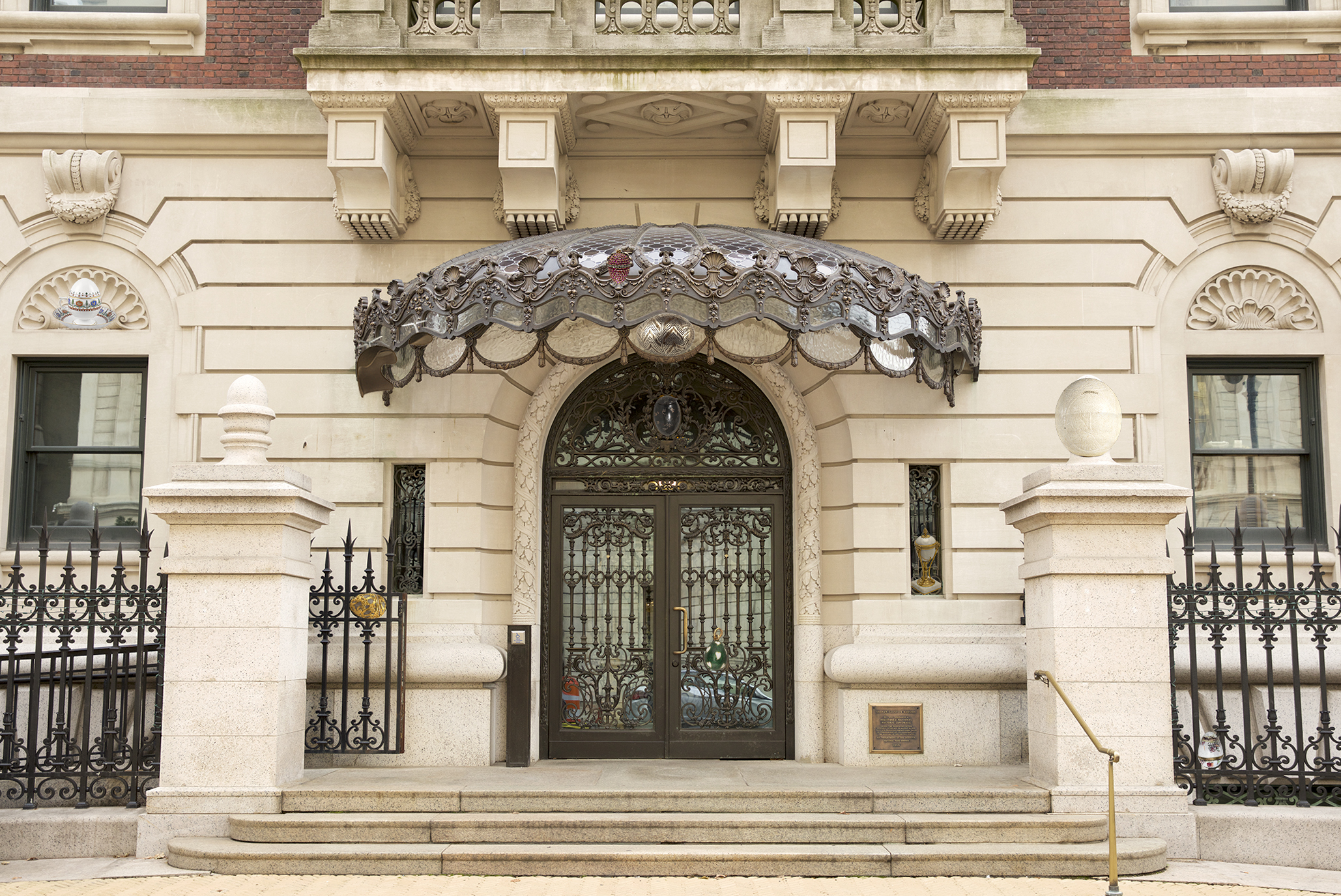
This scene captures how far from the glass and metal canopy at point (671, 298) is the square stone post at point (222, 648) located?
2.01 m

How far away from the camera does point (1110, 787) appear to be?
26.2 ft

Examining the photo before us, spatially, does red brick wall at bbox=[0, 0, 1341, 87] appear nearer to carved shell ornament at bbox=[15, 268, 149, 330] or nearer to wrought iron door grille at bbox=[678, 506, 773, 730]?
carved shell ornament at bbox=[15, 268, 149, 330]

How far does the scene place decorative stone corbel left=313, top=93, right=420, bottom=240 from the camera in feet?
38.5

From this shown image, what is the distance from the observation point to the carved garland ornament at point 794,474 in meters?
12.3

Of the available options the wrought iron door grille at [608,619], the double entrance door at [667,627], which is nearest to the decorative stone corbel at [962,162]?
the double entrance door at [667,627]

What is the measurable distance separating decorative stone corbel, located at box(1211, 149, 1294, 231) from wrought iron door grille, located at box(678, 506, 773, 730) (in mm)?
5781

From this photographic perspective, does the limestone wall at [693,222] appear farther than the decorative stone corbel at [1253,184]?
No

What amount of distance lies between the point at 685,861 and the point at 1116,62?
31.1ft

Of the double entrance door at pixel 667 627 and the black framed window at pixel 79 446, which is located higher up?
the black framed window at pixel 79 446

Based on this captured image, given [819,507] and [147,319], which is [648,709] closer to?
[819,507]

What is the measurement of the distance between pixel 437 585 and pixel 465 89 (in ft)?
15.9

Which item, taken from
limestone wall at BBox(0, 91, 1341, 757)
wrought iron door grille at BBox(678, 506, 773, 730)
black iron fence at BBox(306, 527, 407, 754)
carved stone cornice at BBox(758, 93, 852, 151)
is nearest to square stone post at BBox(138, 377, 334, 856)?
black iron fence at BBox(306, 527, 407, 754)

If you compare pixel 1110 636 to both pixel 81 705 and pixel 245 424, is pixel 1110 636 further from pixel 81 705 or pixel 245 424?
pixel 81 705

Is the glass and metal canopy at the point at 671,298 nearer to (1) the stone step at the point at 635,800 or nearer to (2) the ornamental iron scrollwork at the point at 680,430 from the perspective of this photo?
(2) the ornamental iron scrollwork at the point at 680,430
